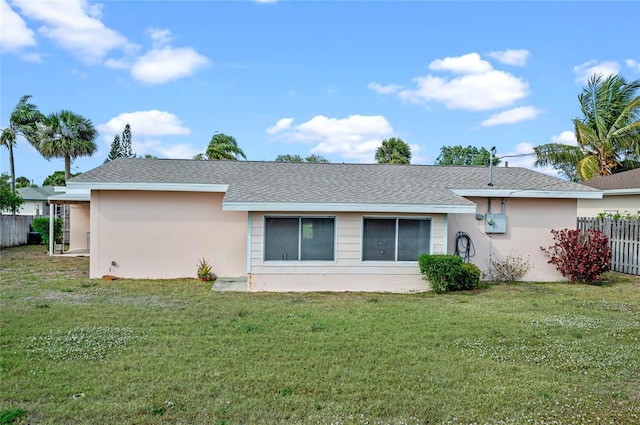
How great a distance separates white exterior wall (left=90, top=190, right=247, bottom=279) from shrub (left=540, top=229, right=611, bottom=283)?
8.79 meters

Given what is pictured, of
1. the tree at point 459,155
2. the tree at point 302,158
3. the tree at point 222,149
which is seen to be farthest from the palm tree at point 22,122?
the tree at point 459,155

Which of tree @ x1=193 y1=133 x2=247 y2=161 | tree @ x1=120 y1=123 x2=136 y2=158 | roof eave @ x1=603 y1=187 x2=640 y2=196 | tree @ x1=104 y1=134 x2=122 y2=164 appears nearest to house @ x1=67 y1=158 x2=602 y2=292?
roof eave @ x1=603 y1=187 x2=640 y2=196

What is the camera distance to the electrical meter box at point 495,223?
12.1 metres

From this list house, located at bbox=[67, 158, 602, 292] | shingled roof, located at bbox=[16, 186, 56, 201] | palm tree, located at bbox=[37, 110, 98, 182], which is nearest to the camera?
house, located at bbox=[67, 158, 602, 292]

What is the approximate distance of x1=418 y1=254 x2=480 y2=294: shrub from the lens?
1033 centimetres

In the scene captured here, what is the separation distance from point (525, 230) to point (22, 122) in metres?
30.9

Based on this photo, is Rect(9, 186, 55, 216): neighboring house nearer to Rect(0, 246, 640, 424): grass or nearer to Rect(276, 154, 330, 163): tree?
Rect(276, 154, 330, 163): tree

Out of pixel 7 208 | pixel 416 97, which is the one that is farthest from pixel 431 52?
pixel 7 208

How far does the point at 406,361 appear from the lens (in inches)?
209

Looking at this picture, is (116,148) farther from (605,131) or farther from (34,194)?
(605,131)

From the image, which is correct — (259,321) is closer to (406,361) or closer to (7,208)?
(406,361)

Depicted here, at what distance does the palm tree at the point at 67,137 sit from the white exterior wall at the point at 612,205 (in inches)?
1089

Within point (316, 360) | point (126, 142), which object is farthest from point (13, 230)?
point (316, 360)

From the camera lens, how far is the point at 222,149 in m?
29.5
